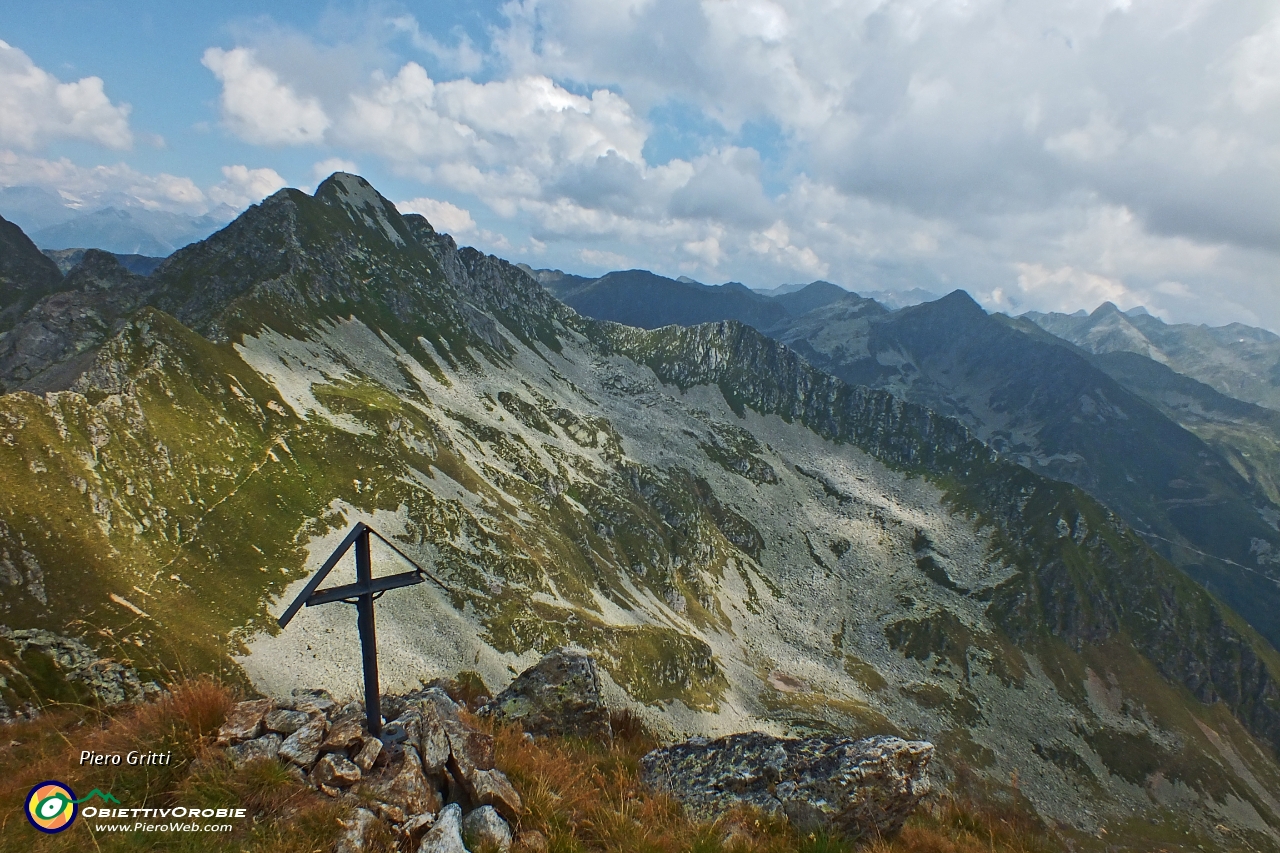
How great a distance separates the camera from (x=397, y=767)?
10078mm

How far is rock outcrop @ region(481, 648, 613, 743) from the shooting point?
56.9 feet

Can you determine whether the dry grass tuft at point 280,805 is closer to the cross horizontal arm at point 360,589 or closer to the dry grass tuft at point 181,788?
the dry grass tuft at point 181,788

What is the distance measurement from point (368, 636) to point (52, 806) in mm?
4491

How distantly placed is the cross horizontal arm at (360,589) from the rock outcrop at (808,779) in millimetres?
6969

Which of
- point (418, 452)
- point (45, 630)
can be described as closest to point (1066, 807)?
point (418, 452)

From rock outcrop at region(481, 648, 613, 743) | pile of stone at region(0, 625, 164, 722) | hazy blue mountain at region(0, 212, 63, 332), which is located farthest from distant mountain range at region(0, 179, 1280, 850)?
rock outcrop at region(481, 648, 613, 743)

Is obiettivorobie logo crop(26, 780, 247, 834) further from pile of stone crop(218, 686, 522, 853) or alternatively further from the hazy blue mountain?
the hazy blue mountain

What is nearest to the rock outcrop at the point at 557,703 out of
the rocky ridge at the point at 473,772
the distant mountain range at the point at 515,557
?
the rocky ridge at the point at 473,772

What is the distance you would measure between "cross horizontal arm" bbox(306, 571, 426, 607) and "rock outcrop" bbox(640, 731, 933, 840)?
6969 millimetres

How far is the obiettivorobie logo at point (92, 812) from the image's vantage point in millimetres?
7867

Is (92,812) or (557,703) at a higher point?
(92,812)

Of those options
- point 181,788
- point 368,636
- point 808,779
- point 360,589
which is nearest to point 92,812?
point 181,788

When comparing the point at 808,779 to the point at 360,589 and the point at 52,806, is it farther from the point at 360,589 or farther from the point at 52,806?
the point at 52,806

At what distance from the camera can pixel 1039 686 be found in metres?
144
